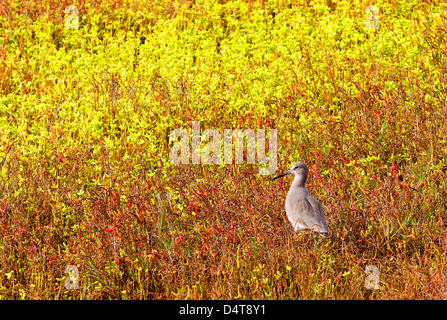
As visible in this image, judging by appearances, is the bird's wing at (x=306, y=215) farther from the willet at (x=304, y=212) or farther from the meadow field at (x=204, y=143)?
the meadow field at (x=204, y=143)

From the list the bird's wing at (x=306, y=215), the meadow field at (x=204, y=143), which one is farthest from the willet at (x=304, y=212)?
the meadow field at (x=204, y=143)

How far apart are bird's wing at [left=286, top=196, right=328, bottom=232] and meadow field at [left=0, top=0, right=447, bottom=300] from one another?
0.23 metres

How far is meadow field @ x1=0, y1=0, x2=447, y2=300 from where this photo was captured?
168 inches

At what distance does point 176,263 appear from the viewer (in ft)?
14.4

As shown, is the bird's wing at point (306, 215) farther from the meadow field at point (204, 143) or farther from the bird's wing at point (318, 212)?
the meadow field at point (204, 143)

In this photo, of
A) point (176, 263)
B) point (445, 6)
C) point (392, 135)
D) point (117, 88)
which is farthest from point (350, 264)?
point (445, 6)

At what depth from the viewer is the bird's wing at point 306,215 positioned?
4023 millimetres

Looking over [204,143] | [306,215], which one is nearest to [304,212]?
[306,215]

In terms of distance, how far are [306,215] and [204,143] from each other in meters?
2.34

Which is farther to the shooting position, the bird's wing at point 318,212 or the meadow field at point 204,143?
the meadow field at point 204,143

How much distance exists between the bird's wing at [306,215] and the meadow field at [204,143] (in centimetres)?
23

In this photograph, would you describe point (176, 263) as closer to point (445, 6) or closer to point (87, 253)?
point (87, 253)

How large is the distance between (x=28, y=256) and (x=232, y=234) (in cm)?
160

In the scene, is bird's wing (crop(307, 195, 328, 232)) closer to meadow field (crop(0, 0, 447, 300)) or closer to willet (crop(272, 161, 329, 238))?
willet (crop(272, 161, 329, 238))
